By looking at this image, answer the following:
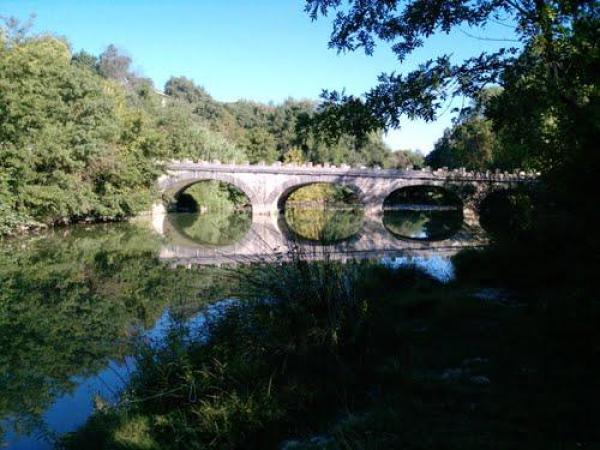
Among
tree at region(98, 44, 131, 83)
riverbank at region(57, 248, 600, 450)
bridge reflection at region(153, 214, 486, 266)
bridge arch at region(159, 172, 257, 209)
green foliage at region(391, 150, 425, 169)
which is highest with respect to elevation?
tree at region(98, 44, 131, 83)

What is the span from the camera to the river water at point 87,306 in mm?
4844

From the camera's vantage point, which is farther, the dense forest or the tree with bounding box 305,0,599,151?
the dense forest

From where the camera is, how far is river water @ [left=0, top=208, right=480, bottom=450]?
4.84 metres

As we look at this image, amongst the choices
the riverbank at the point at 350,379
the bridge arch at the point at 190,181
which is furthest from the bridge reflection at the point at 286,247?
the bridge arch at the point at 190,181

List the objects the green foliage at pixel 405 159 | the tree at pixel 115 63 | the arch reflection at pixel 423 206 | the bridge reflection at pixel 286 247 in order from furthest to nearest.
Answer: the tree at pixel 115 63
the green foliage at pixel 405 159
the arch reflection at pixel 423 206
the bridge reflection at pixel 286 247

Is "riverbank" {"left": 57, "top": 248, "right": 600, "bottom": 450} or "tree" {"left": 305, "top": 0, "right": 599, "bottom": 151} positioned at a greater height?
"tree" {"left": 305, "top": 0, "right": 599, "bottom": 151}

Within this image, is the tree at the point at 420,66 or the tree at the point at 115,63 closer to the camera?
the tree at the point at 420,66

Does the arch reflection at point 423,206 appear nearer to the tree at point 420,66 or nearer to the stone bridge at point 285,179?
the stone bridge at point 285,179

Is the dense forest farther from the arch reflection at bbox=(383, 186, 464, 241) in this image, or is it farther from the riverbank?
the arch reflection at bbox=(383, 186, 464, 241)

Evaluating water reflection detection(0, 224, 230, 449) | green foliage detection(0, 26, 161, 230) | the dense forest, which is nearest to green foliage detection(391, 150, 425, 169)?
the dense forest

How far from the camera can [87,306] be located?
8359 millimetres

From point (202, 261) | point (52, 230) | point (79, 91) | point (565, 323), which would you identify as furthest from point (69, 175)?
point (565, 323)

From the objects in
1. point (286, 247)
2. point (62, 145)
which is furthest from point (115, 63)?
point (286, 247)

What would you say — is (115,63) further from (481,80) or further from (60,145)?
(481,80)
